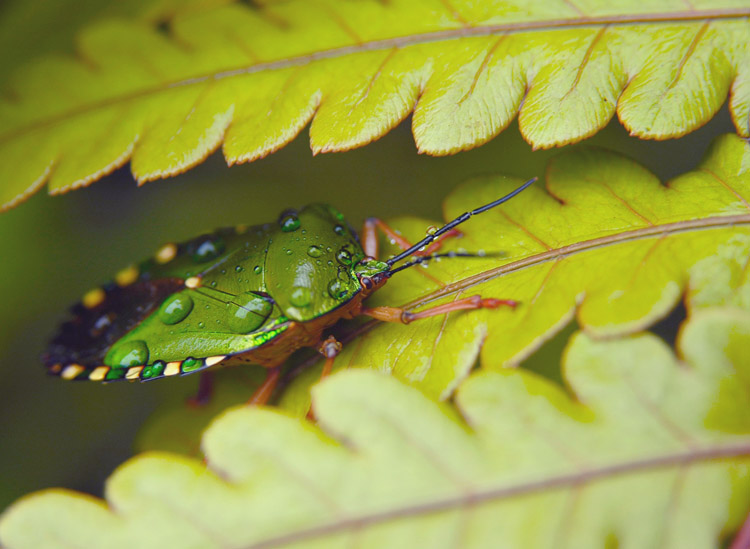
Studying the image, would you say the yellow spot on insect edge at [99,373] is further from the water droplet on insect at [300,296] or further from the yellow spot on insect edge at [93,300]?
the water droplet on insect at [300,296]

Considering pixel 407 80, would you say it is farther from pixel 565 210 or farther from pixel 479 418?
pixel 479 418

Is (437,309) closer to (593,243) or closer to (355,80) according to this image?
(593,243)

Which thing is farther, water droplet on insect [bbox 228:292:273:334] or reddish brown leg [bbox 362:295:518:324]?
water droplet on insect [bbox 228:292:273:334]

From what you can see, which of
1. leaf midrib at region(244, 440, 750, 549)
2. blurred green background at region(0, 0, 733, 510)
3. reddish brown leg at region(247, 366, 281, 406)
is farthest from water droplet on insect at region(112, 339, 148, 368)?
leaf midrib at region(244, 440, 750, 549)

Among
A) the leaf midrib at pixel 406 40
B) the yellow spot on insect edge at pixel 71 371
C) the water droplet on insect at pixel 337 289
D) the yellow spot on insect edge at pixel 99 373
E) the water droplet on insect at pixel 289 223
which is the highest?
the leaf midrib at pixel 406 40

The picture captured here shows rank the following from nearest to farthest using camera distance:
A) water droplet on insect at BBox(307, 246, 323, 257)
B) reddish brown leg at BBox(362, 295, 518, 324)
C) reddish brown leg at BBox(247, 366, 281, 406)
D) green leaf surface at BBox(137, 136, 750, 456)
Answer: green leaf surface at BBox(137, 136, 750, 456) → reddish brown leg at BBox(362, 295, 518, 324) → reddish brown leg at BBox(247, 366, 281, 406) → water droplet on insect at BBox(307, 246, 323, 257)

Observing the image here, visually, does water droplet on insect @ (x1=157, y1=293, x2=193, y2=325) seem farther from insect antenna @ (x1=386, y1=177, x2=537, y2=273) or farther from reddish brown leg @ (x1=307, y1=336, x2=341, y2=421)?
insect antenna @ (x1=386, y1=177, x2=537, y2=273)

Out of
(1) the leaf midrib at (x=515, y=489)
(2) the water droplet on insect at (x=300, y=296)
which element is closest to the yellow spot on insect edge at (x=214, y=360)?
(2) the water droplet on insect at (x=300, y=296)
